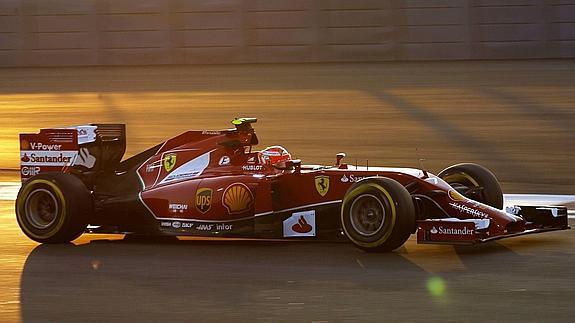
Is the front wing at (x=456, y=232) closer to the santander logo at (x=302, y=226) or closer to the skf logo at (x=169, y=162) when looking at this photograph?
the santander logo at (x=302, y=226)

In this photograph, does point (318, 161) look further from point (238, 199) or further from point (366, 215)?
point (366, 215)

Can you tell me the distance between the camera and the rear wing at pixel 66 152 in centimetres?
1134

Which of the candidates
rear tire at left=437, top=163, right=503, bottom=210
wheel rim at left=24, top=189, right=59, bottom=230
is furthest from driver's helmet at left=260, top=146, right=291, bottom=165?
wheel rim at left=24, top=189, right=59, bottom=230

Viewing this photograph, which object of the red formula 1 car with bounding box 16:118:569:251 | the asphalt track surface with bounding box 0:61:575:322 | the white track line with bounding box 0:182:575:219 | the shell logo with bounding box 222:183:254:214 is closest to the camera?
the asphalt track surface with bounding box 0:61:575:322

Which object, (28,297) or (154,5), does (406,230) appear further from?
(154,5)

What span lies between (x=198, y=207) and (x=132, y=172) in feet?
3.29

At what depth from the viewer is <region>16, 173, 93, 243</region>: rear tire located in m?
10.8

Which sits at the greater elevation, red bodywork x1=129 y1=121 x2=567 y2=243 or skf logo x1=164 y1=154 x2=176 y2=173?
skf logo x1=164 y1=154 x2=176 y2=173

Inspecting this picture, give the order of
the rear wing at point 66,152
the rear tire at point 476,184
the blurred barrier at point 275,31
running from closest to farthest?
the rear tire at point 476,184, the rear wing at point 66,152, the blurred barrier at point 275,31

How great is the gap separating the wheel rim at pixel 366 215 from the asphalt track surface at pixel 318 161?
0.23 metres

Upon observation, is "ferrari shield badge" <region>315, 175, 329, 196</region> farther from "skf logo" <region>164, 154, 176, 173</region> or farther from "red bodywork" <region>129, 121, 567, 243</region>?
"skf logo" <region>164, 154, 176, 173</region>

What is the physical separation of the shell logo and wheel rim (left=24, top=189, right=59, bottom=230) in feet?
5.41

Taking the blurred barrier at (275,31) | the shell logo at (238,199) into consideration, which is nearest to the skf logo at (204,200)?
the shell logo at (238,199)

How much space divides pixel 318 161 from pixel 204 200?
7596 millimetres
